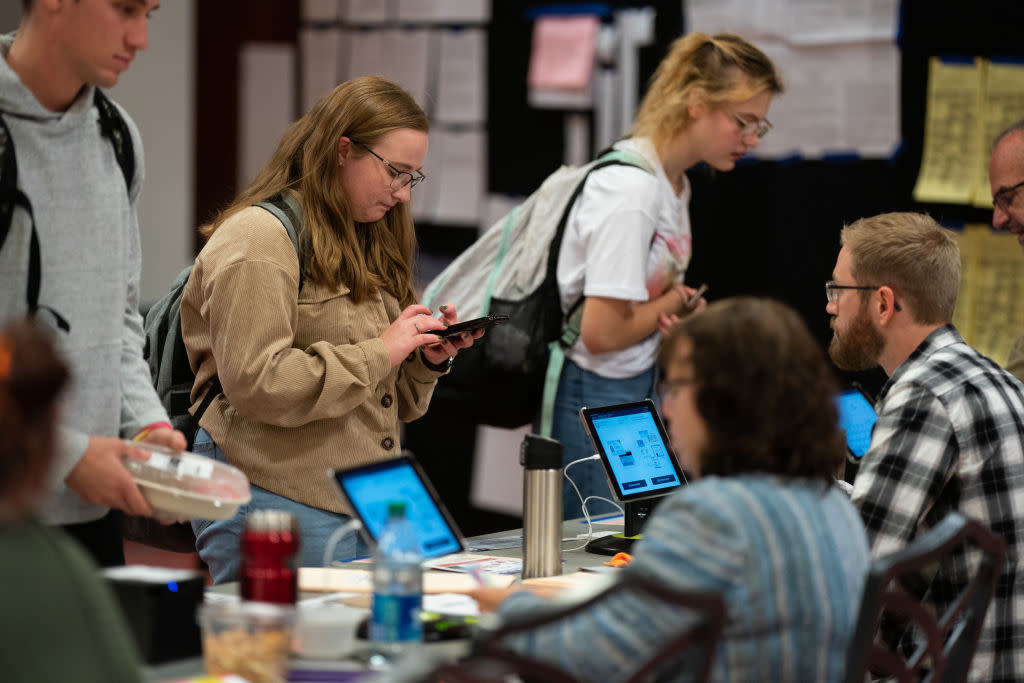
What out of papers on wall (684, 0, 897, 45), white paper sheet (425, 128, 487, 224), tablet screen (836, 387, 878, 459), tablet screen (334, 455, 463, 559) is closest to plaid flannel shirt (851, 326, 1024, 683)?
tablet screen (334, 455, 463, 559)

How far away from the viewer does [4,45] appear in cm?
185

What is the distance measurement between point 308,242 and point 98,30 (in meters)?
0.66

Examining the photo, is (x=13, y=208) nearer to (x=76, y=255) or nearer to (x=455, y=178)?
(x=76, y=255)

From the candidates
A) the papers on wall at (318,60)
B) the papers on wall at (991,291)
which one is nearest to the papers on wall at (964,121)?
the papers on wall at (991,291)

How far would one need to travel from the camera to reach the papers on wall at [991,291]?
12.1 feet

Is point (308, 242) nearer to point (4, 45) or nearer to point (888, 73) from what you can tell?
point (4, 45)

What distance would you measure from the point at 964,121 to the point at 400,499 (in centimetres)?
258

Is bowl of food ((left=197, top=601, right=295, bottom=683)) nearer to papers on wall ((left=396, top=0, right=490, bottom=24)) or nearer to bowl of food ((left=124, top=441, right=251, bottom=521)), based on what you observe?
bowl of food ((left=124, top=441, right=251, bottom=521))

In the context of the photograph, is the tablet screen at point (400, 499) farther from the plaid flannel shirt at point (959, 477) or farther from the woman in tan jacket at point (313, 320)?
the plaid flannel shirt at point (959, 477)

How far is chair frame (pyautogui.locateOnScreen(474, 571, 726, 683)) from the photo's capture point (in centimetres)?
133

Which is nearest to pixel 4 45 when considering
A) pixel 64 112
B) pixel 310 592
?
pixel 64 112

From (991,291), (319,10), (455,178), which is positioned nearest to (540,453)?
(991,291)

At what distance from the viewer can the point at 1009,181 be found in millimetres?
3018

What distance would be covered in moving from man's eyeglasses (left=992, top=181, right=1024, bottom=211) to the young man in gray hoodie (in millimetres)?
2183
